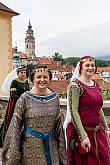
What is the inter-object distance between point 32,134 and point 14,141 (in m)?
0.15

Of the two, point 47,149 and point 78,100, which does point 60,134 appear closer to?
point 47,149

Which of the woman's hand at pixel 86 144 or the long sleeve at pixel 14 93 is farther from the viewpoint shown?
the long sleeve at pixel 14 93

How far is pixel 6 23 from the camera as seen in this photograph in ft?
54.7

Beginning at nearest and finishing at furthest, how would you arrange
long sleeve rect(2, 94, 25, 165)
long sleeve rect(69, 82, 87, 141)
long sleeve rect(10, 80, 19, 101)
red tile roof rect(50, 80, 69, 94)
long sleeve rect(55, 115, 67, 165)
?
1. long sleeve rect(2, 94, 25, 165)
2. long sleeve rect(55, 115, 67, 165)
3. long sleeve rect(69, 82, 87, 141)
4. long sleeve rect(10, 80, 19, 101)
5. red tile roof rect(50, 80, 69, 94)

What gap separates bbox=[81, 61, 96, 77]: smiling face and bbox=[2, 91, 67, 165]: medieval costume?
Answer: 1.91ft

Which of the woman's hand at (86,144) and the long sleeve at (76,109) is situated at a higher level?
the long sleeve at (76,109)

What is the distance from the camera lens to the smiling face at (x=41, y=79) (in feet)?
10.0

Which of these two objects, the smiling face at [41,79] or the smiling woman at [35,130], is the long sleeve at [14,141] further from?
the smiling face at [41,79]

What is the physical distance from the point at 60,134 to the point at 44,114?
0.24m

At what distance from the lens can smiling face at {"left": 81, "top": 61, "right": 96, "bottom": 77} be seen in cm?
349

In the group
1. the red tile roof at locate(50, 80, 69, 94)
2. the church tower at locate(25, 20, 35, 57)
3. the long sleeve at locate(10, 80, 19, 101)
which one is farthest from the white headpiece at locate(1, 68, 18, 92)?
the church tower at locate(25, 20, 35, 57)

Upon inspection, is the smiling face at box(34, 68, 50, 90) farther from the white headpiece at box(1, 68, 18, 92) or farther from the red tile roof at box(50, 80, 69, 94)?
the white headpiece at box(1, 68, 18, 92)

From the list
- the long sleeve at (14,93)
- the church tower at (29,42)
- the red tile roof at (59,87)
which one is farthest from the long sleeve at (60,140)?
the church tower at (29,42)

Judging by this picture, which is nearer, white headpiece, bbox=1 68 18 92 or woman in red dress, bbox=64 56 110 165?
woman in red dress, bbox=64 56 110 165
